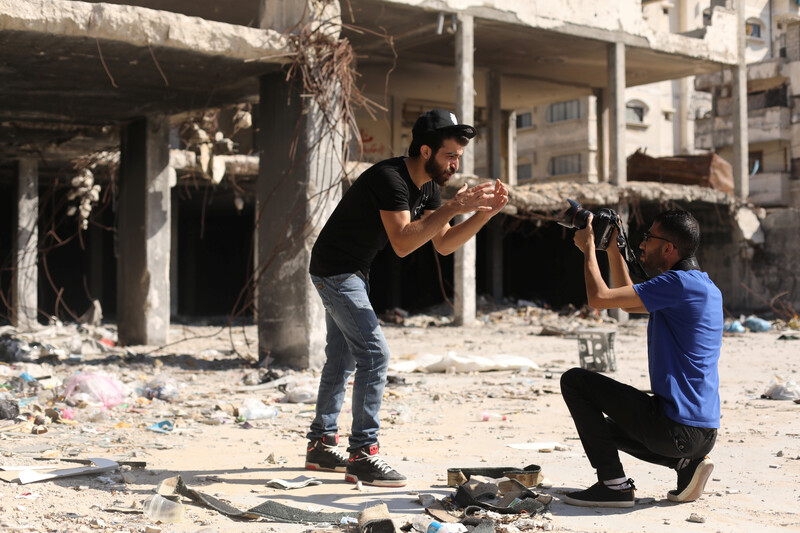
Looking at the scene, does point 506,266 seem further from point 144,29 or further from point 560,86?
point 144,29

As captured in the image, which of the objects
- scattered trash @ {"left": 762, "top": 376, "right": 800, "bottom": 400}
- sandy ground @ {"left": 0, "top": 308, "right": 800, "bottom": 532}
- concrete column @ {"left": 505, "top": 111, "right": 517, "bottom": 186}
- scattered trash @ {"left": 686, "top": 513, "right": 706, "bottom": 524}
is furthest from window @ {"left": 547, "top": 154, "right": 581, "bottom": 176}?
scattered trash @ {"left": 686, "top": 513, "right": 706, "bottom": 524}

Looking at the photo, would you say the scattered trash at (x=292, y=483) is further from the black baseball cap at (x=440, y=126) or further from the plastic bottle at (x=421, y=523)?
the black baseball cap at (x=440, y=126)

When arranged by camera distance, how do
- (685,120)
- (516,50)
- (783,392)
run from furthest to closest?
(685,120) → (516,50) → (783,392)

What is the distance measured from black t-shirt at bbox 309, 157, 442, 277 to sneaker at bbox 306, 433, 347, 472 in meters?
0.89

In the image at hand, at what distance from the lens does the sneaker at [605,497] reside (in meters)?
3.66

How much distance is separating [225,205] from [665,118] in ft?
84.2

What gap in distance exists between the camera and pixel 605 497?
366 cm

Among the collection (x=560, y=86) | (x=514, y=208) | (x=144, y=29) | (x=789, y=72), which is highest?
(x=789, y=72)

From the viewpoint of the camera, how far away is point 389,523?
126 inches

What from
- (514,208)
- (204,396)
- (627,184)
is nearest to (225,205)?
(514,208)

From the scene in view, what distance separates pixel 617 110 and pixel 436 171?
15.6 metres

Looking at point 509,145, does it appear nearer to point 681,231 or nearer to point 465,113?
point 465,113

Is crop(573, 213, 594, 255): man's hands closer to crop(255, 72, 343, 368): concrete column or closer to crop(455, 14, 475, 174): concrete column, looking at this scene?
crop(255, 72, 343, 368): concrete column

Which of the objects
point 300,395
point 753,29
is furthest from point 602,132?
point 753,29
